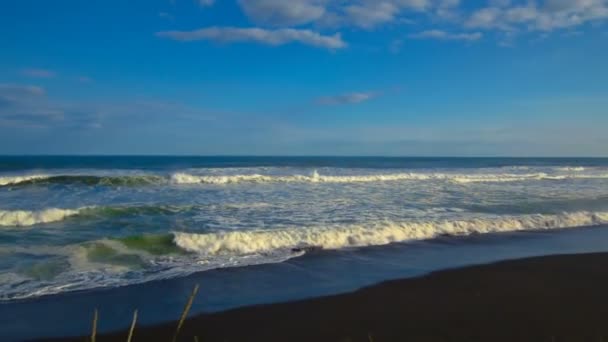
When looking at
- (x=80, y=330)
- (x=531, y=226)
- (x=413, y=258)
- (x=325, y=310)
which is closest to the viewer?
(x=80, y=330)

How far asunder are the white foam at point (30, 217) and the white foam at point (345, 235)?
4642 mm

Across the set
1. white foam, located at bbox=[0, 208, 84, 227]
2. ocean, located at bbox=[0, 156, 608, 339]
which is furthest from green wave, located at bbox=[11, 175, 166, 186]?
white foam, located at bbox=[0, 208, 84, 227]

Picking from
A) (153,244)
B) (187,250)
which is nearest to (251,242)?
(187,250)

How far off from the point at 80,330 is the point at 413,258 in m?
5.46

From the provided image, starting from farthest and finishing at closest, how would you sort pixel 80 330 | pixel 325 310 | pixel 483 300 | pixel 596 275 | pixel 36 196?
pixel 36 196
pixel 596 275
pixel 483 300
pixel 325 310
pixel 80 330

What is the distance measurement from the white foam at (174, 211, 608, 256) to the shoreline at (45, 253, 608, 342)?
2524mm

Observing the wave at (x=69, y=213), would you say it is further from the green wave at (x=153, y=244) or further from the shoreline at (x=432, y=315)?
the shoreline at (x=432, y=315)

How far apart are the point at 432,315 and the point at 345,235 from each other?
406cm

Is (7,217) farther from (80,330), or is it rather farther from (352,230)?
(352,230)

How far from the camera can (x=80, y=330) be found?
182 inches

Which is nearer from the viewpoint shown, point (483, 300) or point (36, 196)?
point (483, 300)

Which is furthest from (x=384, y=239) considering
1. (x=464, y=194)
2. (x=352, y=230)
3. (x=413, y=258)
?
(x=464, y=194)

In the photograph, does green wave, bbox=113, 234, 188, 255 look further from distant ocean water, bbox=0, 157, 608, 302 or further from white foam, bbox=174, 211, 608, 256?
white foam, bbox=174, 211, 608, 256

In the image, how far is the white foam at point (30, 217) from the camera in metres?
10.7
